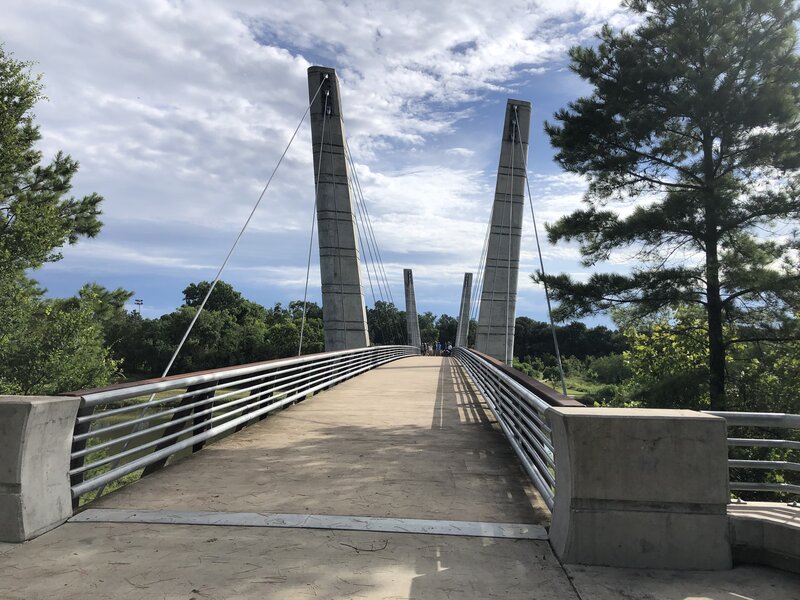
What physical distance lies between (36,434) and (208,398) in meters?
2.77

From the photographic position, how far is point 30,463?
361 centimetres

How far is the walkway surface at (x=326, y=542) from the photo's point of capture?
3055 millimetres

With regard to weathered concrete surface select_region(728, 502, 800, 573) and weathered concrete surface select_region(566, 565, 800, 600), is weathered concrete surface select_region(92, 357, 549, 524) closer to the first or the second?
weathered concrete surface select_region(566, 565, 800, 600)

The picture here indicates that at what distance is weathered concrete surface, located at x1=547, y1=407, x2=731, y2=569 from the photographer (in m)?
3.36

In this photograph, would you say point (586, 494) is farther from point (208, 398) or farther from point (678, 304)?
point (678, 304)

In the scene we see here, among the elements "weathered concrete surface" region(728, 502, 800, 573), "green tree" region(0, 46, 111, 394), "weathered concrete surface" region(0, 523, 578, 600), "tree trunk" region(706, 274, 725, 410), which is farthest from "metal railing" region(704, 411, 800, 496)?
"green tree" region(0, 46, 111, 394)

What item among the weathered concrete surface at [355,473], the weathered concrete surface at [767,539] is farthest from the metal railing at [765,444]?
the weathered concrete surface at [355,473]

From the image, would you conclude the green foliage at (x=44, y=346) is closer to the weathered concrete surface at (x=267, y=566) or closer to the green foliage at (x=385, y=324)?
the weathered concrete surface at (x=267, y=566)

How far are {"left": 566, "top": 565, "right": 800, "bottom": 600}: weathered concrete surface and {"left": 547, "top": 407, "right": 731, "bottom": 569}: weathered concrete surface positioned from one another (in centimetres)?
9

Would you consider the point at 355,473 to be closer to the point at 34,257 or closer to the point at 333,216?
the point at 333,216

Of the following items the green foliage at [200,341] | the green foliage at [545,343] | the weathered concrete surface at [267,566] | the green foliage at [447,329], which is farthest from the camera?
the green foliage at [447,329]

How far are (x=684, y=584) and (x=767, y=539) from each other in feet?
2.36

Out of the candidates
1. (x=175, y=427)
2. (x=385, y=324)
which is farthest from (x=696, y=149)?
(x=385, y=324)

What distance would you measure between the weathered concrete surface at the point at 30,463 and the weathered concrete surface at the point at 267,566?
0.16m
